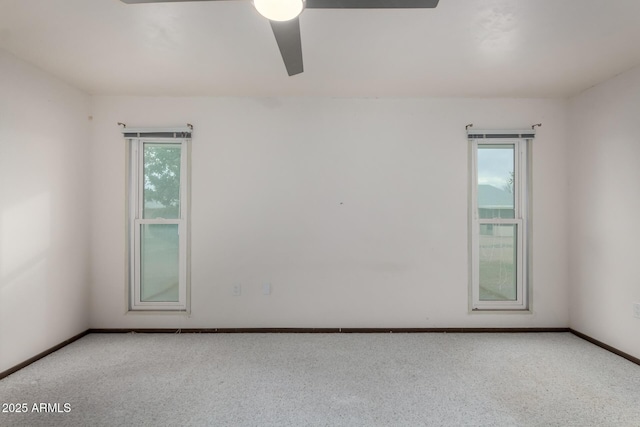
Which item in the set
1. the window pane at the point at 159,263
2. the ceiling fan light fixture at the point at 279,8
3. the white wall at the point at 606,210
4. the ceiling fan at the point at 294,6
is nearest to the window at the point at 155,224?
the window pane at the point at 159,263

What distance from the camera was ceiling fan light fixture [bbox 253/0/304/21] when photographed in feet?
3.37

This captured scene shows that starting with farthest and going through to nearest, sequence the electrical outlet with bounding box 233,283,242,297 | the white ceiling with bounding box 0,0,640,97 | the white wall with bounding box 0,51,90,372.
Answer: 1. the electrical outlet with bounding box 233,283,242,297
2. the white wall with bounding box 0,51,90,372
3. the white ceiling with bounding box 0,0,640,97

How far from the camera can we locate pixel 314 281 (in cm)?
279

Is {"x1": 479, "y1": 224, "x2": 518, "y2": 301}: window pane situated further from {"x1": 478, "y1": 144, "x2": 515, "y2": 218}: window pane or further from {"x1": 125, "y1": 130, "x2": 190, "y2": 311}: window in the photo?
{"x1": 125, "y1": 130, "x2": 190, "y2": 311}: window

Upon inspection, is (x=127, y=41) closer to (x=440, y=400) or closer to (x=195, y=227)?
(x=195, y=227)

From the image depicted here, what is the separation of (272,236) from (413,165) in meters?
1.61

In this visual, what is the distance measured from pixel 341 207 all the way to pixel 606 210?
2.35m

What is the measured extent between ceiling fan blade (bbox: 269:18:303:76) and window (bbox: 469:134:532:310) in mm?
2190

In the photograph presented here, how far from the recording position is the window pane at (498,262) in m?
2.86

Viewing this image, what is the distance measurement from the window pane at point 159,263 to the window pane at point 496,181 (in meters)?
3.23

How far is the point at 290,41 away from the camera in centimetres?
132

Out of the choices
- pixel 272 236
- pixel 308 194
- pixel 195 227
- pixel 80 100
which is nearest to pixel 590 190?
pixel 308 194

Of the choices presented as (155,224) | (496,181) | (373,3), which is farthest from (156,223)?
(496,181)

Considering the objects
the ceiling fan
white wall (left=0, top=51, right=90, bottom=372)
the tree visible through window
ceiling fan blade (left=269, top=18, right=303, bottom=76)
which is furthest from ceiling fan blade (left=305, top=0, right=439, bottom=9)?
white wall (left=0, top=51, right=90, bottom=372)
